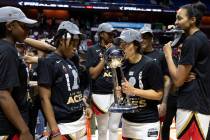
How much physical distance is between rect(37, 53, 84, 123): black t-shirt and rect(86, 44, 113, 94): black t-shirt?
5.55ft

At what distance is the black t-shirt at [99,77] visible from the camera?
4621 mm

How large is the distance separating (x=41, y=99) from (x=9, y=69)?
1.79 feet

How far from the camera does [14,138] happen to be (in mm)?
2426

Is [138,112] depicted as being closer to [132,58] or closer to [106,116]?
[132,58]

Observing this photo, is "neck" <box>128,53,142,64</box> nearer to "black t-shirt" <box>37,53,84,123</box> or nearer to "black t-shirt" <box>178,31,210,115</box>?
"black t-shirt" <box>178,31,210,115</box>

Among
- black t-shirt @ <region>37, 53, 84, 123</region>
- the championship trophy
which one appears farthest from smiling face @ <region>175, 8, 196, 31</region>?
black t-shirt @ <region>37, 53, 84, 123</region>

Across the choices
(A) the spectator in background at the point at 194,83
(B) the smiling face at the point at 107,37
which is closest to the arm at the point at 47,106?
(A) the spectator in background at the point at 194,83

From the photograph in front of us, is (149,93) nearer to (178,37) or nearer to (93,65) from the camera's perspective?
(178,37)

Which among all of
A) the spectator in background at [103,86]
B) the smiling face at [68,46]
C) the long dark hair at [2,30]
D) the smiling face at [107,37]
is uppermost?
the long dark hair at [2,30]

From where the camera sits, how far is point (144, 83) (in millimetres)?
3086

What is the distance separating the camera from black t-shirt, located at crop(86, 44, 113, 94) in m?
4.62

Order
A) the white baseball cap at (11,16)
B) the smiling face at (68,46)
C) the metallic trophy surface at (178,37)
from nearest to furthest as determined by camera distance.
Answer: the white baseball cap at (11,16) < the smiling face at (68,46) < the metallic trophy surface at (178,37)

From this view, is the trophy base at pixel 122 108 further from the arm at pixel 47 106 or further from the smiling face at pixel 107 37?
the smiling face at pixel 107 37

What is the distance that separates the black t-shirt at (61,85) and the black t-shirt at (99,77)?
5.55ft
